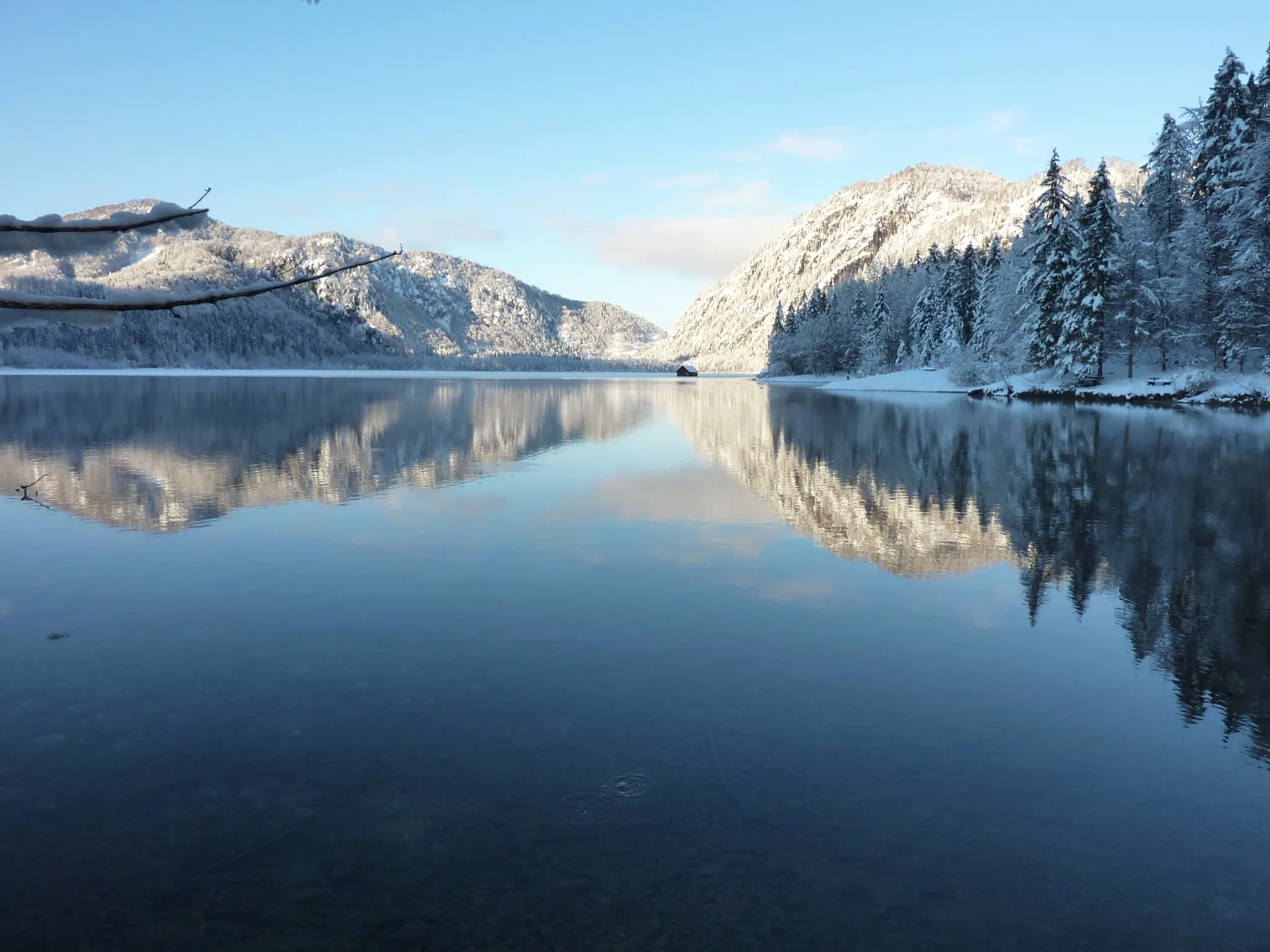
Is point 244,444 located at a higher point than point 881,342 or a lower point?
lower

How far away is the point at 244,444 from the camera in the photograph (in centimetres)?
2794

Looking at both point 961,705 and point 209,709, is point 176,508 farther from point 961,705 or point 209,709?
point 961,705

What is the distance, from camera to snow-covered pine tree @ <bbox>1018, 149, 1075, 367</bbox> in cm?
6072

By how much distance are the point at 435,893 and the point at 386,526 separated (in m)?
11.2

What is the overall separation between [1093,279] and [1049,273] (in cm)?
418

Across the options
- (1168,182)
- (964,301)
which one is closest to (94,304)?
(1168,182)

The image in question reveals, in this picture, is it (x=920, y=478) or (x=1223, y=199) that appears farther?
(x=1223, y=199)

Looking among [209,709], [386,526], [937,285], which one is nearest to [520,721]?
[209,709]

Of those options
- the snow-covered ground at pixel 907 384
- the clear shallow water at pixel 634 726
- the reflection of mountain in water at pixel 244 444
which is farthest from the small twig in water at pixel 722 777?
the snow-covered ground at pixel 907 384

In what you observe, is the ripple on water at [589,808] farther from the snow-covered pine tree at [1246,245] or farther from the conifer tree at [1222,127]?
the conifer tree at [1222,127]

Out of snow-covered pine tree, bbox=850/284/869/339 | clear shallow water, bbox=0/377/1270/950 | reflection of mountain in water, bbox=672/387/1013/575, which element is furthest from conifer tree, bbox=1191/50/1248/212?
snow-covered pine tree, bbox=850/284/869/339

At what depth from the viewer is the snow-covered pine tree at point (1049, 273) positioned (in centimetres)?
6072

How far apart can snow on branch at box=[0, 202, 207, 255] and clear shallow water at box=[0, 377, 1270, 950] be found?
335 cm

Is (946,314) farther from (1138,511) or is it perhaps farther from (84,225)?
(84,225)
